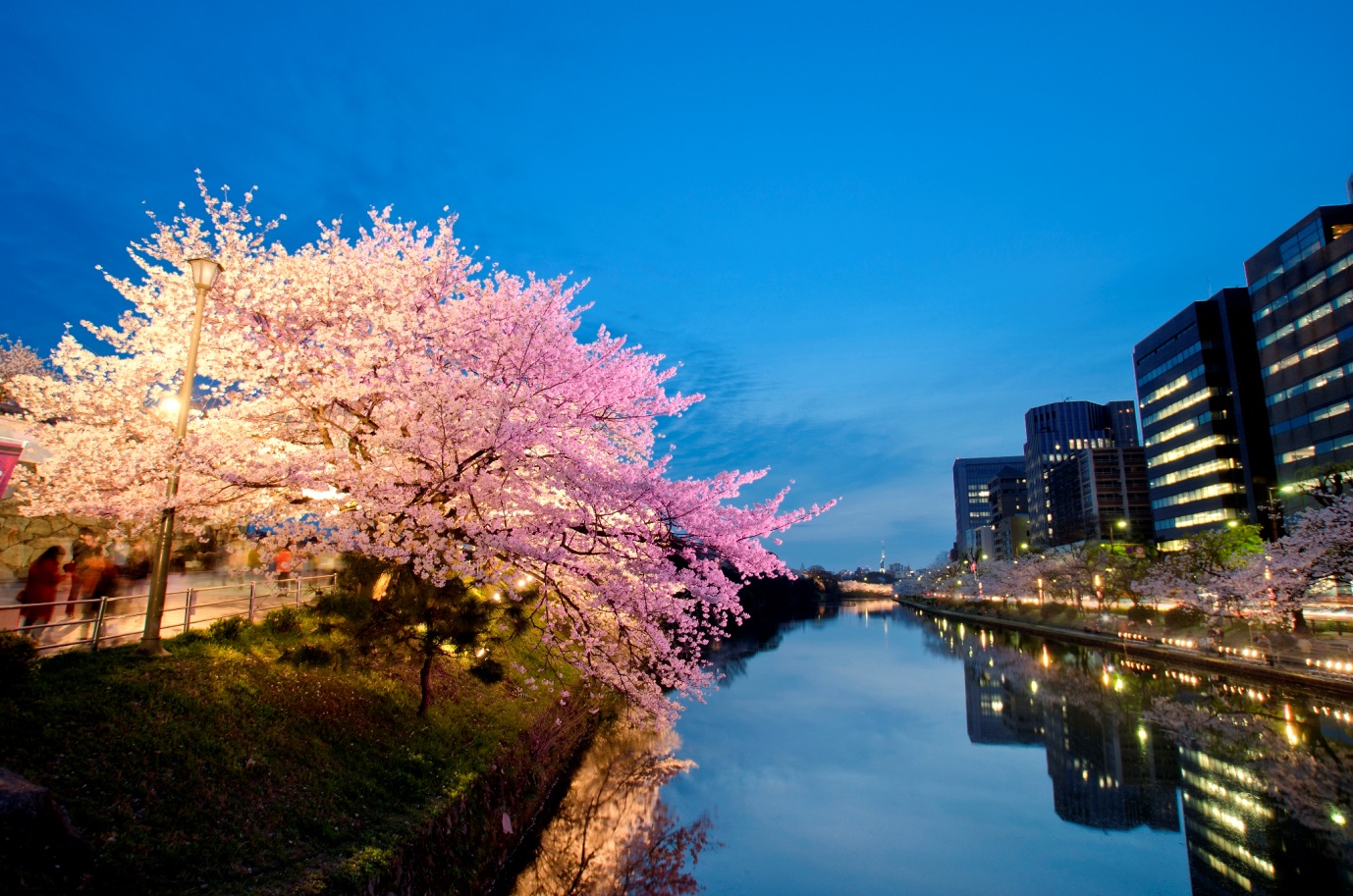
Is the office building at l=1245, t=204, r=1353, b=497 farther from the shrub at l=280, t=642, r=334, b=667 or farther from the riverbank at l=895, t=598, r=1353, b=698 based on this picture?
the shrub at l=280, t=642, r=334, b=667

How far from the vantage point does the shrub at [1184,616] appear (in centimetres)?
4292

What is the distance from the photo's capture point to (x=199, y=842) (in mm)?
7109

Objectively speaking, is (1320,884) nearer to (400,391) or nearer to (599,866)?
(599,866)

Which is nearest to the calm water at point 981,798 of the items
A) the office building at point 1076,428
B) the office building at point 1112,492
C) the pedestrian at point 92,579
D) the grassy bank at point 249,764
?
the grassy bank at point 249,764

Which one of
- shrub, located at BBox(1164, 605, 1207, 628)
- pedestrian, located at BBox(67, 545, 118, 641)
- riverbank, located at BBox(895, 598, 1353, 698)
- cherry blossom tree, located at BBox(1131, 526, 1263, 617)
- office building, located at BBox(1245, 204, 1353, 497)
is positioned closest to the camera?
pedestrian, located at BBox(67, 545, 118, 641)

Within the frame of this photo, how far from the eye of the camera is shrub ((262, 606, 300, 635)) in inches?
542

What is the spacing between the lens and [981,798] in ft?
60.1

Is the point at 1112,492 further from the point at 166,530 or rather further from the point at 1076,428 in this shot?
the point at 166,530

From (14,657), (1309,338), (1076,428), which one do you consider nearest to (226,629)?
(14,657)

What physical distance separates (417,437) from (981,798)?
57.5ft

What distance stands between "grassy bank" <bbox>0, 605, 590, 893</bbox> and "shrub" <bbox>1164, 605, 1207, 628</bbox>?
46174mm

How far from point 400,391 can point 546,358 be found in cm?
268

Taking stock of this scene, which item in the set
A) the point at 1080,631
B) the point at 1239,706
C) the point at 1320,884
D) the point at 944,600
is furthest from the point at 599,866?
the point at 944,600

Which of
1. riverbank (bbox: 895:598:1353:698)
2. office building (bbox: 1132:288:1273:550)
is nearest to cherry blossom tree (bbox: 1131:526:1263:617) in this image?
riverbank (bbox: 895:598:1353:698)
